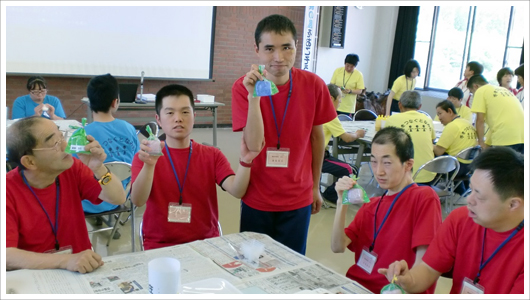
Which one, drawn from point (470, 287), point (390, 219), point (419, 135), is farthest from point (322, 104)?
point (419, 135)

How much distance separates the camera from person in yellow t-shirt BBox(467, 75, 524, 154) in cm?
415

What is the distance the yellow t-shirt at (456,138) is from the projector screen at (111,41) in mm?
4909

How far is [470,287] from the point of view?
1431 millimetres

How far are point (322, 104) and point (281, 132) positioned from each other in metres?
0.24

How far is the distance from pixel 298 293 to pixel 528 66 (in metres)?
0.87

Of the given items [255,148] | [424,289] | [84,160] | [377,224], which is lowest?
[424,289]

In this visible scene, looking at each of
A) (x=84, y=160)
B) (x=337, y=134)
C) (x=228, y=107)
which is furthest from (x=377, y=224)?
(x=228, y=107)

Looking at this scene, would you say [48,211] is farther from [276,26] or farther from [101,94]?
[101,94]

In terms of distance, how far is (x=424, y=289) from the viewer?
148 cm

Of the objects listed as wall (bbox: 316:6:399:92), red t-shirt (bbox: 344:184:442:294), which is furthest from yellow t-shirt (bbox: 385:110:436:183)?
wall (bbox: 316:6:399:92)

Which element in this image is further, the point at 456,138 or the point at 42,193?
the point at 456,138

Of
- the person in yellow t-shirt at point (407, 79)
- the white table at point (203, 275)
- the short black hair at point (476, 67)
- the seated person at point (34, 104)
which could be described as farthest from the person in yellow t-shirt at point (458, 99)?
the seated person at point (34, 104)

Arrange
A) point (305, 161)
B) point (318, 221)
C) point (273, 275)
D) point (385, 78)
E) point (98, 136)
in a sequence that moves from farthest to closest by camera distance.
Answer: point (385, 78) → point (318, 221) → point (98, 136) → point (305, 161) → point (273, 275)

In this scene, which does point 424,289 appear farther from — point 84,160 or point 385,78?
point 385,78
